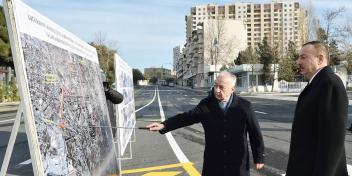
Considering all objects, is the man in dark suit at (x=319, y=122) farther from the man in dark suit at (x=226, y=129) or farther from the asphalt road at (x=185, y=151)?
the asphalt road at (x=185, y=151)

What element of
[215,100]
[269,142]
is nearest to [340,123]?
[215,100]

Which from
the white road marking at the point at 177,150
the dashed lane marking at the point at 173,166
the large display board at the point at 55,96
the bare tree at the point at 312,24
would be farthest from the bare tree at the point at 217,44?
the large display board at the point at 55,96

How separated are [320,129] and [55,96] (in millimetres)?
1738

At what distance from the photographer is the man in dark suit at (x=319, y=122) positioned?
3012 millimetres

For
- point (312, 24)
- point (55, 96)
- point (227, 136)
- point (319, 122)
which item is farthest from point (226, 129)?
point (312, 24)

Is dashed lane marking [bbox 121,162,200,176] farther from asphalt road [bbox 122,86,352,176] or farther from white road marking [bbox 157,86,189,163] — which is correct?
white road marking [bbox 157,86,189,163]

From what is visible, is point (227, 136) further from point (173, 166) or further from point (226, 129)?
point (173, 166)

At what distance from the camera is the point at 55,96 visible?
3209 mm

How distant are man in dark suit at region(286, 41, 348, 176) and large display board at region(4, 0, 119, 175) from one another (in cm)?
155

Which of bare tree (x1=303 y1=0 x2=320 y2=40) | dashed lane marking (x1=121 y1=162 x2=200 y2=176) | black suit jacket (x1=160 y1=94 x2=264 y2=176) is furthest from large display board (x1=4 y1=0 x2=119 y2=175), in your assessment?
bare tree (x1=303 y1=0 x2=320 y2=40)

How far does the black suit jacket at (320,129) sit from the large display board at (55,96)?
155cm

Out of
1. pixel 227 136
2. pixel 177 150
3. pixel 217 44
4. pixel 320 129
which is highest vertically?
pixel 217 44

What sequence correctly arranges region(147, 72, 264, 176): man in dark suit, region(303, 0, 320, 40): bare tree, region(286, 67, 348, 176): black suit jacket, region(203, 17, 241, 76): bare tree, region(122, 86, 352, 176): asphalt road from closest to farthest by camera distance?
region(286, 67, 348, 176): black suit jacket < region(147, 72, 264, 176): man in dark suit < region(122, 86, 352, 176): asphalt road < region(303, 0, 320, 40): bare tree < region(203, 17, 241, 76): bare tree

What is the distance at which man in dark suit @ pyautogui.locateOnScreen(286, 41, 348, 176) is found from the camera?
3012 mm
